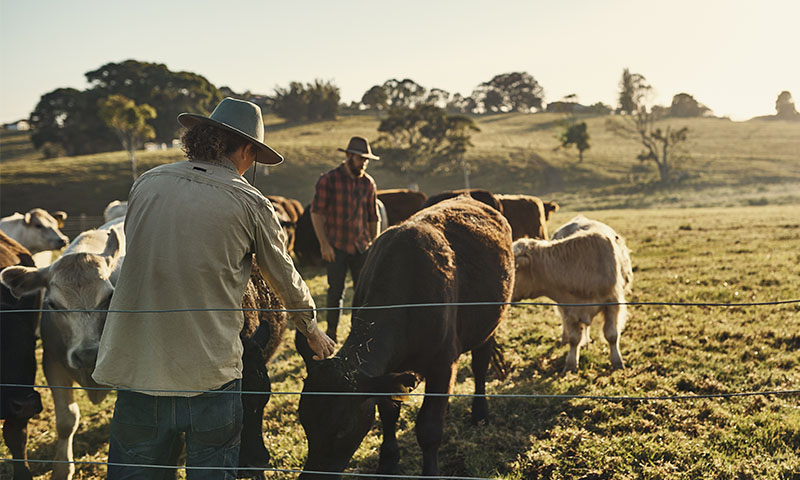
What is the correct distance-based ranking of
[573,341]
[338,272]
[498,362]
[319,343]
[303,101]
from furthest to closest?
[303,101], [338,272], [573,341], [498,362], [319,343]

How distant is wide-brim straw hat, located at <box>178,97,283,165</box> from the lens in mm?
2637

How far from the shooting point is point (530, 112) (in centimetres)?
10494

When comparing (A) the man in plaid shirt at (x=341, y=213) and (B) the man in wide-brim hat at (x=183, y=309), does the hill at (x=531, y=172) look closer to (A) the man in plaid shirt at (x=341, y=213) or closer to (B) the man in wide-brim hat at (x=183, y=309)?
(A) the man in plaid shirt at (x=341, y=213)

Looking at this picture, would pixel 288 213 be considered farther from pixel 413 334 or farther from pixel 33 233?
pixel 413 334

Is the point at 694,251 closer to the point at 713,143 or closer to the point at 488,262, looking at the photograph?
the point at 488,262

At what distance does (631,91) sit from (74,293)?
212 feet

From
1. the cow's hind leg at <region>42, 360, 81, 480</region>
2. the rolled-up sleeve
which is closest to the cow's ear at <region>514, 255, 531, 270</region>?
the rolled-up sleeve

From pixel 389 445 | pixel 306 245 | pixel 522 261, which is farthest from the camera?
pixel 306 245

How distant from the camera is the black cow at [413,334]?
314 centimetres

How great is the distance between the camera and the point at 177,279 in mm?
2447

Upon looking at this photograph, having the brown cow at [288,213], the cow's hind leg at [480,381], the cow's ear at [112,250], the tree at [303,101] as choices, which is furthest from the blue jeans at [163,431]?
the tree at [303,101]

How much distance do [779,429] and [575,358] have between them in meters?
2.19

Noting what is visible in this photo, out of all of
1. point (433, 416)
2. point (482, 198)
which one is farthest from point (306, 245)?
point (433, 416)

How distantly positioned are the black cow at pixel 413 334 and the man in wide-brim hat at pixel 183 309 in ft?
2.19
